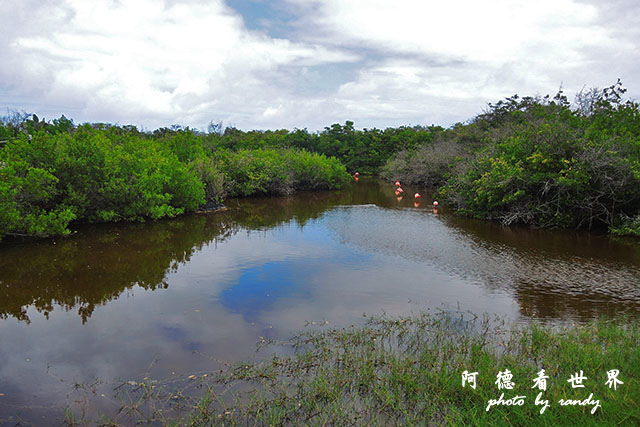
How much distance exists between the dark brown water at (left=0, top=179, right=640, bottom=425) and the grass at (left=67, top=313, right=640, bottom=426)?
697 millimetres

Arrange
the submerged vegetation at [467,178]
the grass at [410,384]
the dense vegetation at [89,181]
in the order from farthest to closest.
Answer: the submerged vegetation at [467,178], the dense vegetation at [89,181], the grass at [410,384]

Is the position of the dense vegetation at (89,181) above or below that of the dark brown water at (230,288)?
above

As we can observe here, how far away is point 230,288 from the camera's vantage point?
998 cm

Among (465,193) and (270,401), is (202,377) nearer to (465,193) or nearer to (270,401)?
(270,401)

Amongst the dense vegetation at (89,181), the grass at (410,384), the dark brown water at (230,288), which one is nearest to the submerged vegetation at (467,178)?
the dense vegetation at (89,181)

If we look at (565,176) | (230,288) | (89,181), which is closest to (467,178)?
(565,176)

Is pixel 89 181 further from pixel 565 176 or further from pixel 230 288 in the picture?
pixel 565 176

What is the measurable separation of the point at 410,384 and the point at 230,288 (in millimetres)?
5424

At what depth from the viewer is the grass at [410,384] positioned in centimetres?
482

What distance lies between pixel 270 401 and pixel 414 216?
52.3 feet

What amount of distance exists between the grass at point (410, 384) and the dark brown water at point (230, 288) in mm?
697

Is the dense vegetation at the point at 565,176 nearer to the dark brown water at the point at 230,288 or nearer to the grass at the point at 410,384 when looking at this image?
the dark brown water at the point at 230,288

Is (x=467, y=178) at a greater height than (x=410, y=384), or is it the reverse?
(x=467, y=178)

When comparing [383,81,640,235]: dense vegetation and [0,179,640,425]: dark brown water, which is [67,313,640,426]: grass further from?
[383,81,640,235]: dense vegetation
